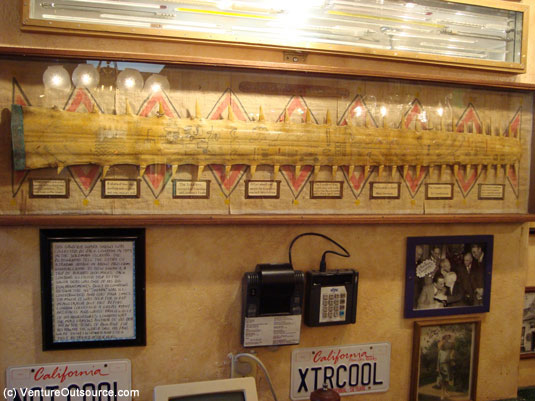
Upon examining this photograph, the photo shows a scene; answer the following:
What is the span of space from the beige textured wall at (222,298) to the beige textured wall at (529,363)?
0.59 feet

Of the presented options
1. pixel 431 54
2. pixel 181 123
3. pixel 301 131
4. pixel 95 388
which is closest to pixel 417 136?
pixel 431 54

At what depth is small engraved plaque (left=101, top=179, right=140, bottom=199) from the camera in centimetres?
136

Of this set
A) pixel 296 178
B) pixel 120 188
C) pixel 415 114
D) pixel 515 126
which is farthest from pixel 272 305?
pixel 515 126

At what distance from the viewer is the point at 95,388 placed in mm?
1411

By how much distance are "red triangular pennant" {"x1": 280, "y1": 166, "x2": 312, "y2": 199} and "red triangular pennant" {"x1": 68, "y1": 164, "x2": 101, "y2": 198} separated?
65 centimetres

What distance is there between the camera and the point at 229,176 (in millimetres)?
1425

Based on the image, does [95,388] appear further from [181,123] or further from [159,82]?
[159,82]

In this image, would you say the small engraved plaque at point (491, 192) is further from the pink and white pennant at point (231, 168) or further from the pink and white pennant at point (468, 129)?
the pink and white pennant at point (231, 168)

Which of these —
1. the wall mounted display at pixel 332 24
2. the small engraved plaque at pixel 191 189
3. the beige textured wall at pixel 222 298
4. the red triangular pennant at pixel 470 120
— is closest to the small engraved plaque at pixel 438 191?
the beige textured wall at pixel 222 298

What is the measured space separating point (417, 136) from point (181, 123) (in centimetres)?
91

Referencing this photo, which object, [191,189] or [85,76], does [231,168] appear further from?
[85,76]

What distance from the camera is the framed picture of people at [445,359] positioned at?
1631 mm

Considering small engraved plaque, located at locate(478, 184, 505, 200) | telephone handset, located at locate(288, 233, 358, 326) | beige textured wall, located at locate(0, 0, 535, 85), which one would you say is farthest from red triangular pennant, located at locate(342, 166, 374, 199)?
small engraved plaque, located at locate(478, 184, 505, 200)

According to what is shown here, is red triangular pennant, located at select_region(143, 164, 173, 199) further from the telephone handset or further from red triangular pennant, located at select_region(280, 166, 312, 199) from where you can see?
the telephone handset
